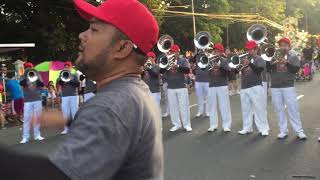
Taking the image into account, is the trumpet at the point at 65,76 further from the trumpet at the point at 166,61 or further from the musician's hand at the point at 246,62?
the musician's hand at the point at 246,62

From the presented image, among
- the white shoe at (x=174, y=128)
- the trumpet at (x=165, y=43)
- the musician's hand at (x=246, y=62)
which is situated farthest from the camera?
the trumpet at (x=165, y=43)

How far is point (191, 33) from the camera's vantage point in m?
37.9

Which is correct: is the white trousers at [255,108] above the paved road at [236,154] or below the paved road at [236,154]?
above

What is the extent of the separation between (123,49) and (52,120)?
1.05m

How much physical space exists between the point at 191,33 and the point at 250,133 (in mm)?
27530

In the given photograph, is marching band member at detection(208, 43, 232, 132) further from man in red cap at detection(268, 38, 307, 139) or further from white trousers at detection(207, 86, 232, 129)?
man in red cap at detection(268, 38, 307, 139)

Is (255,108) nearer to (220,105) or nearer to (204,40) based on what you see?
(220,105)

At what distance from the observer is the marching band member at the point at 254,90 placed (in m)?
10.8

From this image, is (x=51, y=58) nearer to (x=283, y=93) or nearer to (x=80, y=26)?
Answer: (x=80, y=26)

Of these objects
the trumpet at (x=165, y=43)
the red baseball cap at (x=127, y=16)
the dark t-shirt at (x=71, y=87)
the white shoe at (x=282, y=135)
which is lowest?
the white shoe at (x=282, y=135)

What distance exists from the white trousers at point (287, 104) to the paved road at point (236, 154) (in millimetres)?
263

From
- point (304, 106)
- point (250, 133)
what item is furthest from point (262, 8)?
point (250, 133)

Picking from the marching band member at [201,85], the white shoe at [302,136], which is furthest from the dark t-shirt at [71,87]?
the white shoe at [302,136]

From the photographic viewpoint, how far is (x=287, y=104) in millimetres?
10188
